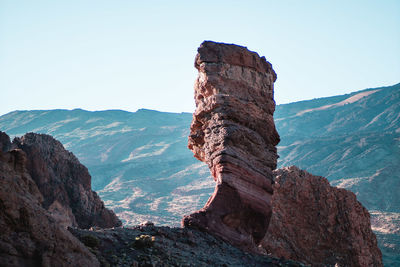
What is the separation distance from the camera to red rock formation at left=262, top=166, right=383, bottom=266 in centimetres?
2222

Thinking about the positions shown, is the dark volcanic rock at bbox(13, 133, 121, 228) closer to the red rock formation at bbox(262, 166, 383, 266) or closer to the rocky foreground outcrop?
the rocky foreground outcrop

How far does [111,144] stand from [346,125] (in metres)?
67.1

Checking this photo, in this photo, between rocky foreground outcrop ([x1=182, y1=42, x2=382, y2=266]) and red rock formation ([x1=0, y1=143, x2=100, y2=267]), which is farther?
rocky foreground outcrop ([x1=182, y1=42, x2=382, y2=266])

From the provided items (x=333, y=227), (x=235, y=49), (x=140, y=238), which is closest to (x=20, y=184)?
(x=140, y=238)

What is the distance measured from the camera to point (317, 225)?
75.5 feet

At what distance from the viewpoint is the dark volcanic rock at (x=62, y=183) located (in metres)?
18.5

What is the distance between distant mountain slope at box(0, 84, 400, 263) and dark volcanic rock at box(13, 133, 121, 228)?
32.2 metres

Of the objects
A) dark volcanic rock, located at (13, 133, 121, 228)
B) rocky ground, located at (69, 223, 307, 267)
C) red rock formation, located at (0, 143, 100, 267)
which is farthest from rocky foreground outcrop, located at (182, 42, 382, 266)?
red rock formation, located at (0, 143, 100, 267)

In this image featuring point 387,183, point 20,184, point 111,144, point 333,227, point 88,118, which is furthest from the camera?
point 88,118

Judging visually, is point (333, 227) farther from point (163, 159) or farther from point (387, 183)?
point (163, 159)

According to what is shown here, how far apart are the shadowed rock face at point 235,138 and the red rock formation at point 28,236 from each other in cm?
621

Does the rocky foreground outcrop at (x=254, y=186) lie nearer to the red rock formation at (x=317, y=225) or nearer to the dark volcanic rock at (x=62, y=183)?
the red rock formation at (x=317, y=225)

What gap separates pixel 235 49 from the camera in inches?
699

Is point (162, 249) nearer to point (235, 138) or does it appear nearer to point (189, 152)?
point (235, 138)
